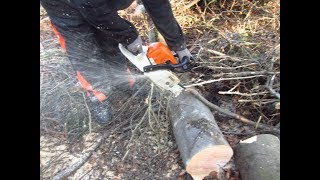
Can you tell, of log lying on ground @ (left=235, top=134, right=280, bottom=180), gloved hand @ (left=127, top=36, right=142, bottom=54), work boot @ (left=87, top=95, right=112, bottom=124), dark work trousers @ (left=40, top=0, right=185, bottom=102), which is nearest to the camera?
log lying on ground @ (left=235, top=134, right=280, bottom=180)

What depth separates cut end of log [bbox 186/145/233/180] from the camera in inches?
88.8

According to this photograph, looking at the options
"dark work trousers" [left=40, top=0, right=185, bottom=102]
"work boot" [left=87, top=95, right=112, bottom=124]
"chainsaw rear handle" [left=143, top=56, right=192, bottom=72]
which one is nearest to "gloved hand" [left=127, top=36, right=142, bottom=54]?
"dark work trousers" [left=40, top=0, right=185, bottom=102]

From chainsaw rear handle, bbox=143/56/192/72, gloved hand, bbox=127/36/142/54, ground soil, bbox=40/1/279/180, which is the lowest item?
ground soil, bbox=40/1/279/180

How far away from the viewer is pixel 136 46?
2719 mm

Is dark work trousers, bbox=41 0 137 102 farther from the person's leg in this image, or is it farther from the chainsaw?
the chainsaw

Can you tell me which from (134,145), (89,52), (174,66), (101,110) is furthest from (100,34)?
(134,145)

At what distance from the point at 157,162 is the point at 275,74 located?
117 centimetres

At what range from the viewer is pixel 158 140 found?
9.60 feet

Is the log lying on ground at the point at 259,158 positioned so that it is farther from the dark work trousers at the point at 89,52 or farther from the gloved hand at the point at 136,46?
the dark work trousers at the point at 89,52

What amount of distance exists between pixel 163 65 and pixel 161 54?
0.27 feet

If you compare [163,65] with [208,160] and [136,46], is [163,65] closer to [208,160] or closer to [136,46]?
[136,46]

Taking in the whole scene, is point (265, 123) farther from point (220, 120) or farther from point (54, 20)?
point (54, 20)

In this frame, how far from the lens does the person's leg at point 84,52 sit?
2777 millimetres
